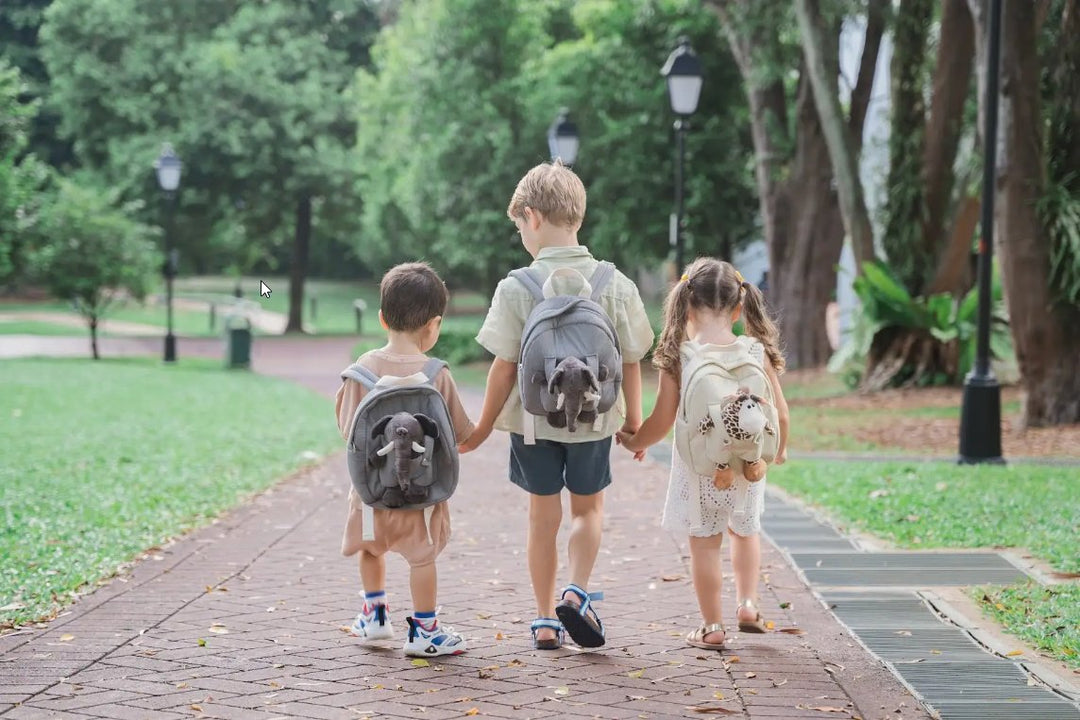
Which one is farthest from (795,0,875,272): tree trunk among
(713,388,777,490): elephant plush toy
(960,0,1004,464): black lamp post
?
(713,388,777,490): elephant plush toy

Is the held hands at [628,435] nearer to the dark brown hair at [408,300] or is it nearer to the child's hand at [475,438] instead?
the child's hand at [475,438]

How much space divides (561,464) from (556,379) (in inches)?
19.3

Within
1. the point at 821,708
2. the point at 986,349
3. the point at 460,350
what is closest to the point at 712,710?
the point at 821,708

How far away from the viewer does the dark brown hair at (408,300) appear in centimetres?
498

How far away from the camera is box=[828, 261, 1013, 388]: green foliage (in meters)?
17.5

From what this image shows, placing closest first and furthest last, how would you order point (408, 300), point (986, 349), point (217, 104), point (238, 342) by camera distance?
point (408, 300) < point (986, 349) < point (238, 342) < point (217, 104)

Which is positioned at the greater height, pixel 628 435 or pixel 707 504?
pixel 628 435

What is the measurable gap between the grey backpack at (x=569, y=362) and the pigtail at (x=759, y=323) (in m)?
0.61

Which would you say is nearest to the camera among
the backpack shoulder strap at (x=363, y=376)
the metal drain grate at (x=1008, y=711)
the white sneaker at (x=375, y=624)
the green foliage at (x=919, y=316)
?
the metal drain grate at (x=1008, y=711)

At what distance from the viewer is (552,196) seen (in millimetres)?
5055

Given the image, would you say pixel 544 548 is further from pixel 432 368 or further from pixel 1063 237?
pixel 1063 237

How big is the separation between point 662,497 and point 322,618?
14.1ft

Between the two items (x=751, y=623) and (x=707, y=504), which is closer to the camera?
(x=707, y=504)

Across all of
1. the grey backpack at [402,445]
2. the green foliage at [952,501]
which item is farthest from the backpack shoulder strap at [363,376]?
the green foliage at [952,501]
